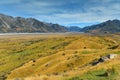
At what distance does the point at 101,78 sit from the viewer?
26109mm

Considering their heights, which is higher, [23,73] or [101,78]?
[101,78]

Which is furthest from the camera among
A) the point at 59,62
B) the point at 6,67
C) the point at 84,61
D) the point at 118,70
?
the point at 6,67

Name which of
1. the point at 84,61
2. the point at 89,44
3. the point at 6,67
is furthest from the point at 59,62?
the point at 89,44

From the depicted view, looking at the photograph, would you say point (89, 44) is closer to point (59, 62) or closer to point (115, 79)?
point (59, 62)

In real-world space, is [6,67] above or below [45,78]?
below

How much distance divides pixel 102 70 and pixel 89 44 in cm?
10942

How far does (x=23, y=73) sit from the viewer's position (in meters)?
71.2

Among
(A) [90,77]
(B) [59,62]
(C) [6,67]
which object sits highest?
(A) [90,77]

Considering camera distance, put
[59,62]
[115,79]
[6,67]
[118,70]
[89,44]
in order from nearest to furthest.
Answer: [115,79] → [118,70] → [59,62] → [6,67] → [89,44]

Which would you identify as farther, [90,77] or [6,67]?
[6,67]

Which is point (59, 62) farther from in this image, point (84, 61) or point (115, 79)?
point (115, 79)

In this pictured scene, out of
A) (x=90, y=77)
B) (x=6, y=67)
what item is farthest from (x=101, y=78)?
(x=6, y=67)

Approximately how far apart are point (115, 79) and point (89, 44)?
113 meters

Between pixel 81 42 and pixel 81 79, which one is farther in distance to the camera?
pixel 81 42
